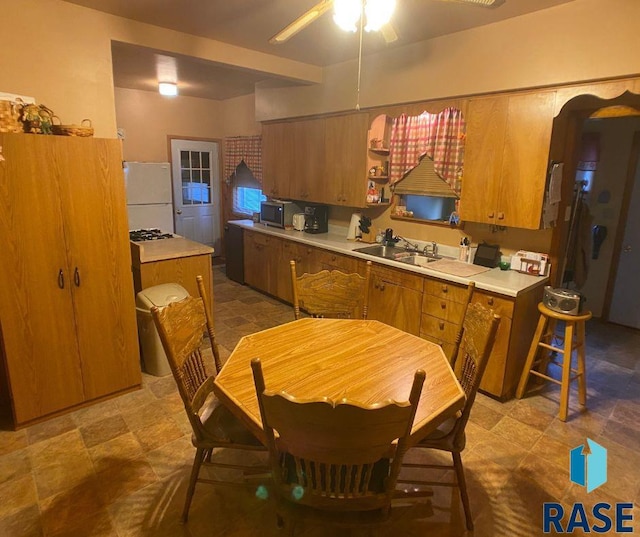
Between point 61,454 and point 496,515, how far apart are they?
2337 mm

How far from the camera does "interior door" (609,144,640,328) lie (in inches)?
158

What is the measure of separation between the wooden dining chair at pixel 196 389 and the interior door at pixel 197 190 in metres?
4.71

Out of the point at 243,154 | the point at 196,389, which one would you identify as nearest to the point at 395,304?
the point at 196,389

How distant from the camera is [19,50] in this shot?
2408 millimetres

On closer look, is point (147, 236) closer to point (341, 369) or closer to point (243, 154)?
point (243, 154)

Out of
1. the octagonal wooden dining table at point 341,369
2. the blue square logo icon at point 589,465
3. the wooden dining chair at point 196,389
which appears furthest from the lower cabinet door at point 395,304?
the wooden dining chair at point 196,389

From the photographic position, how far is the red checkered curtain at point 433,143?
3.30 metres

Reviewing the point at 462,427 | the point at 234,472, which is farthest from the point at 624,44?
the point at 234,472

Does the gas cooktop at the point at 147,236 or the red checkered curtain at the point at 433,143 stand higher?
the red checkered curtain at the point at 433,143

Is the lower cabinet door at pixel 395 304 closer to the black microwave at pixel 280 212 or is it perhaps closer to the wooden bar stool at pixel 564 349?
the wooden bar stool at pixel 564 349

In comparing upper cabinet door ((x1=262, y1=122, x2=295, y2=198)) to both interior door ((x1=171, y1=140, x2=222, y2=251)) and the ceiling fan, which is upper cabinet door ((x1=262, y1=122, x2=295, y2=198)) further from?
the ceiling fan

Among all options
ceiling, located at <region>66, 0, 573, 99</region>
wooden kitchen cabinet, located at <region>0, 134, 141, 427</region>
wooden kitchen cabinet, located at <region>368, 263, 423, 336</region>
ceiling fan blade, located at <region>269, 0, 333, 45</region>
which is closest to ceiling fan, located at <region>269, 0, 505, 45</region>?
ceiling fan blade, located at <region>269, 0, 333, 45</region>

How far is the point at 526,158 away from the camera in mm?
2758

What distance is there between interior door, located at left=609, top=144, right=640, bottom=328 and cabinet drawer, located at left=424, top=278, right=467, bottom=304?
2.45 meters
